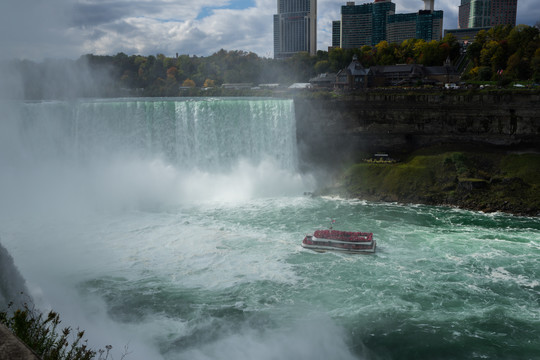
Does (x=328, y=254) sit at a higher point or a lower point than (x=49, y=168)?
lower

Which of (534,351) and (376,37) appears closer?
(534,351)

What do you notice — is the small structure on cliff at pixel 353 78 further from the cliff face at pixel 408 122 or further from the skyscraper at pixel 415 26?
the skyscraper at pixel 415 26

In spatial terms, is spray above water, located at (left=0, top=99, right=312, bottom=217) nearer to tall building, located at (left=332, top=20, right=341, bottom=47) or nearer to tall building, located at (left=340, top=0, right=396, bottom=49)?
tall building, located at (left=340, top=0, right=396, bottom=49)

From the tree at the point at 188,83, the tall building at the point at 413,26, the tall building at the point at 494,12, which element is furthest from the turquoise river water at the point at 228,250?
the tall building at the point at 494,12

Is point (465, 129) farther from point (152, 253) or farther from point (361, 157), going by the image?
point (152, 253)

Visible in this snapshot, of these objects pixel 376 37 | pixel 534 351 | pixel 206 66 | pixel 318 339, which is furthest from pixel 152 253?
pixel 376 37

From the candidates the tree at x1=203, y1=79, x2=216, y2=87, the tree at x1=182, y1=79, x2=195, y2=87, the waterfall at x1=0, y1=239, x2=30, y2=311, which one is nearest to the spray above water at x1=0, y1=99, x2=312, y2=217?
the waterfall at x1=0, y1=239, x2=30, y2=311
